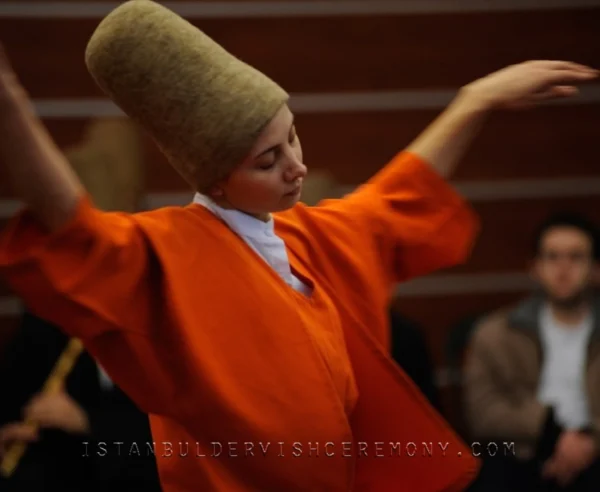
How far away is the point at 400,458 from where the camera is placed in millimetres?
1221

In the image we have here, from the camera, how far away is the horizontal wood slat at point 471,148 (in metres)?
2.84

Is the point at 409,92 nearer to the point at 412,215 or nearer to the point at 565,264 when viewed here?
the point at 565,264

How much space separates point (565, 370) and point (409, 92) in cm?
89

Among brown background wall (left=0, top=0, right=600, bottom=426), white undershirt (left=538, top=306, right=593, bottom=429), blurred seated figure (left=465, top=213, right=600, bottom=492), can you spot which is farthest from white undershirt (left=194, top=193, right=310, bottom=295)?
brown background wall (left=0, top=0, right=600, bottom=426)

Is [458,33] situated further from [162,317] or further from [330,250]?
[162,317]

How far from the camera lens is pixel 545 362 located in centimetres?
254

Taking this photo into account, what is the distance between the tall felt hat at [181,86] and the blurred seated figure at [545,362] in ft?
4.94

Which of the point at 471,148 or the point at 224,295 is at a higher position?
the point at 224,295

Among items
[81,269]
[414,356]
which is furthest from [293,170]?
[414,356]

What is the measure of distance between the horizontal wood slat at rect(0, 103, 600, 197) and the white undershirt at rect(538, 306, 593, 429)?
626 millimetres

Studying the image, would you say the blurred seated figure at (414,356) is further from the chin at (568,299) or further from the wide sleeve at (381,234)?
the wide sleeve at (381,234)

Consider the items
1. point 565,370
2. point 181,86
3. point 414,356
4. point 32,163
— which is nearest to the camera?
point 32,163

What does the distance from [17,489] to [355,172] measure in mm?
1257

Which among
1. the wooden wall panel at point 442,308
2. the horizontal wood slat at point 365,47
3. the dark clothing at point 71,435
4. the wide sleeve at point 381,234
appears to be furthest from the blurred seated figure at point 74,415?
the wooden wall panel at point 442,308
